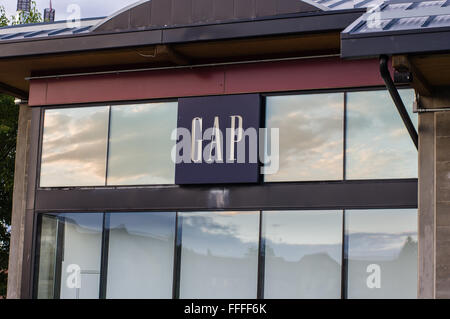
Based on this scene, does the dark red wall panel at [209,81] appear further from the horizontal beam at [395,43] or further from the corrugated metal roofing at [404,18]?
the horizontal beam at [395,43]

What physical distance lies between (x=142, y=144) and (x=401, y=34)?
20.0 feet

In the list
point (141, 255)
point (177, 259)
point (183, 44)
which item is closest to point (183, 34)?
point (183, 44)

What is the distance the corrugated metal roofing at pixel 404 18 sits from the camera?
32.8ft

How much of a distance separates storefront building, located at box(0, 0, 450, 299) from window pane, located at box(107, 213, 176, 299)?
1.0 inches

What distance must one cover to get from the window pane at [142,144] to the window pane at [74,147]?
205mm

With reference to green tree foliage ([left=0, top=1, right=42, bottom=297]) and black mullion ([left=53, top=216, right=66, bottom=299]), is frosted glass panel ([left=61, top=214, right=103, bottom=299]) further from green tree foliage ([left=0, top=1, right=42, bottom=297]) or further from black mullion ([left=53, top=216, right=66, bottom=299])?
green tree foliage ([left=0, top=1, right=42, bottom=297])

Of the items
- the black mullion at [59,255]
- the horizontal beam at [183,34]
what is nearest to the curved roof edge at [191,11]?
the horizontal beam at [183,34]

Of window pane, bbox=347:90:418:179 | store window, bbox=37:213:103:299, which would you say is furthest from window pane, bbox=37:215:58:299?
window pane, bbox=347:90:418:179

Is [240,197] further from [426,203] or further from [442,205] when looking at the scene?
[442,205]

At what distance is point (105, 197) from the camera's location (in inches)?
573

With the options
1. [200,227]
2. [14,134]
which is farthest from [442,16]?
[14,134]

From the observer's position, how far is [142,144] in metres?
14.6
